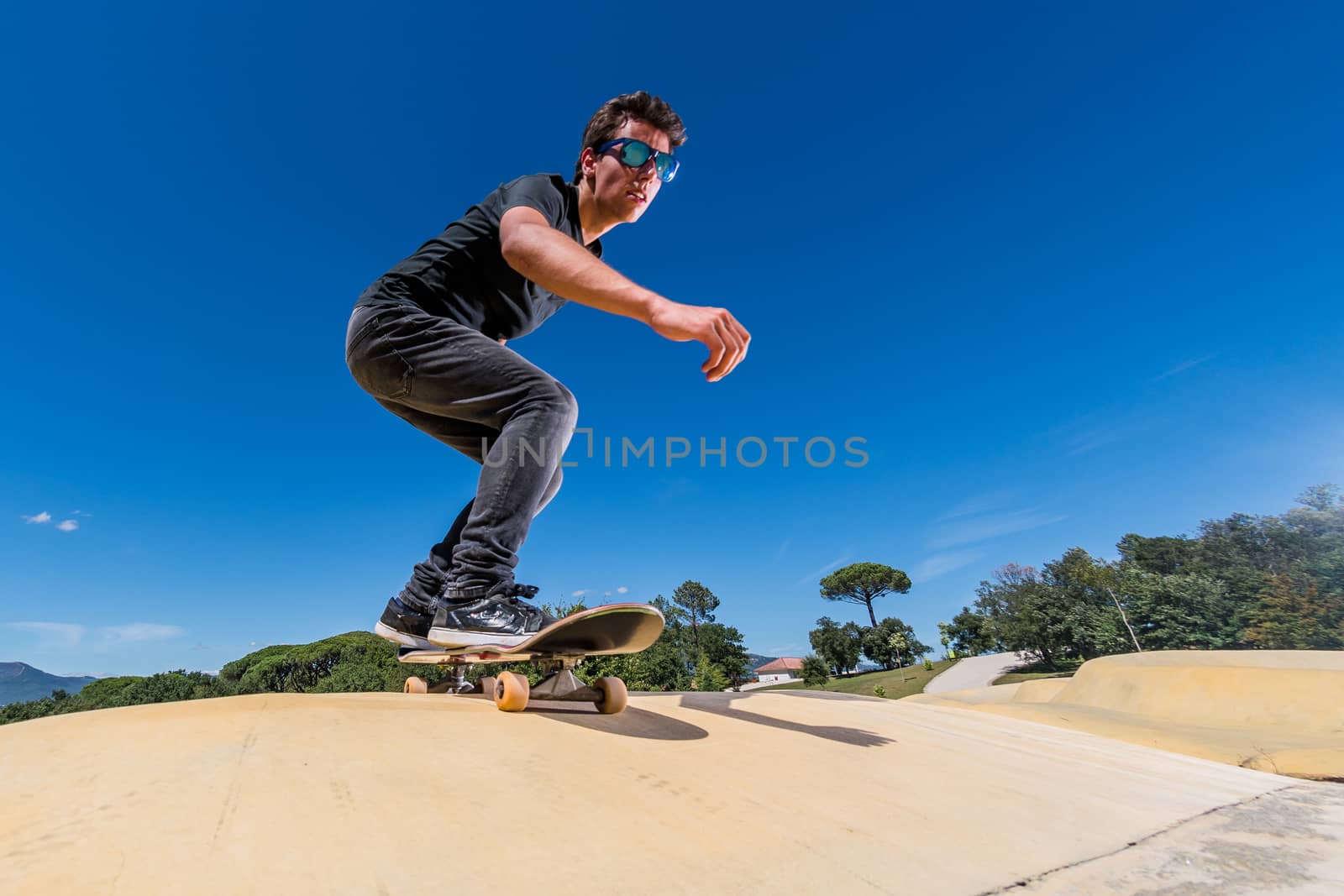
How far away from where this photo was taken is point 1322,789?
186 centimetres

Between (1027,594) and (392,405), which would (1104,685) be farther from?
(1027,594)

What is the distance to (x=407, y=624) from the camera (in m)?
2.94

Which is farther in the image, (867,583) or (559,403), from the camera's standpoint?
(867,583)

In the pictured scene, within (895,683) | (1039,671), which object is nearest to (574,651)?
(895,683)

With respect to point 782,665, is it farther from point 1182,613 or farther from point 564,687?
point 564,687

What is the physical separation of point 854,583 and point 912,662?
1198 cm

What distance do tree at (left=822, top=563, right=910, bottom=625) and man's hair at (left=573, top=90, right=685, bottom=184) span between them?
79.9 meters

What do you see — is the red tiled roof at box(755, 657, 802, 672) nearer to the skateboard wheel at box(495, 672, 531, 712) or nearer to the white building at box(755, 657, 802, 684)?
the white building at box(755, 657, 802, 684)

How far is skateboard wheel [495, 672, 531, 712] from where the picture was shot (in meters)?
2.32

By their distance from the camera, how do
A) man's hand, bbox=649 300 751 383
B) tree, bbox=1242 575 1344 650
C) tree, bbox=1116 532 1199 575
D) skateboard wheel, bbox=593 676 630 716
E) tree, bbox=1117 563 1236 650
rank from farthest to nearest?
tree, bbox=1116 532 1199 575, tree, bbox=1117 563 1236 650, tree, bbox=1242 575 1344 650, skateboard wheel, bbox=593 676 630 716, man's hand, bbox=649 300 751 383

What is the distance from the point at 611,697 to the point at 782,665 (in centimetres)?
9651

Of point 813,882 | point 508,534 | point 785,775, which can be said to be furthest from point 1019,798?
point 508,534

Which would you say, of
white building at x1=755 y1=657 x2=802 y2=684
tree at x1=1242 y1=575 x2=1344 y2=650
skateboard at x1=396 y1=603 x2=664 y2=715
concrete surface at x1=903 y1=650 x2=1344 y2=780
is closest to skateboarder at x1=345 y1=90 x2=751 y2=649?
skateboard at x1=396 y1=603 x2=664 y2=715

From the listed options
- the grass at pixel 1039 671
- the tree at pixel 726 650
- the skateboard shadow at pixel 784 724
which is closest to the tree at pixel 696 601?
the tree at pixel 726 650
